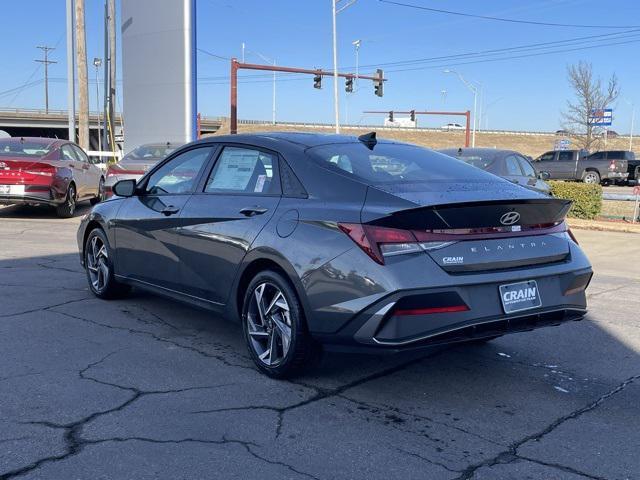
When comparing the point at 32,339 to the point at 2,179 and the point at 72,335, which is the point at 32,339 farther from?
the point at 2,179

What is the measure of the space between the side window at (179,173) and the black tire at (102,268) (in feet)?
2.87

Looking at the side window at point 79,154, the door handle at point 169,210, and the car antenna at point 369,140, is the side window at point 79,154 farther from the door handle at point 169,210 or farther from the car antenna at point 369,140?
the car antenna at point 369,140

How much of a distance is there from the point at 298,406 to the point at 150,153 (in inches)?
439

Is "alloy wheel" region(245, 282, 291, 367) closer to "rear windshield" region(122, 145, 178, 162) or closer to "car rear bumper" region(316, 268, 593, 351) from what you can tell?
"car rear bumper" region(316, 268, 593, 351)

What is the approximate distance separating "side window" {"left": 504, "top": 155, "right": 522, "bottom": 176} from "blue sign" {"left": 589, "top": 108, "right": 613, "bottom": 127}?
40.9 meters

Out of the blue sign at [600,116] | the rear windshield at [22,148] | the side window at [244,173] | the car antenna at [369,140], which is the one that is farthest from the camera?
the blue sign at [600,116]

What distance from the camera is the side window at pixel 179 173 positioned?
17.9ft

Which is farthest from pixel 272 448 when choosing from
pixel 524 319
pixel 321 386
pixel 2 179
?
pixel 2 179

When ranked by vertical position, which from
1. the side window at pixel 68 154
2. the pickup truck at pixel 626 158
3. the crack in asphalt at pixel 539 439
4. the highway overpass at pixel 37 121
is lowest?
the crack in asphalt at pixel 539 439

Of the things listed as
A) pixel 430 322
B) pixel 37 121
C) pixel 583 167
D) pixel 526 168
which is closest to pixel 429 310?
pixel 430 322

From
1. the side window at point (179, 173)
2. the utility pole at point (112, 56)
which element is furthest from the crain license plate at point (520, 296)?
the utility pole at point (112, 56)

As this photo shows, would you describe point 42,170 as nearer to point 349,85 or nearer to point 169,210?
point 169,210

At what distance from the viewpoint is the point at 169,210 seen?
216 inches

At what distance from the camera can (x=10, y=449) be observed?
11.1 ft
